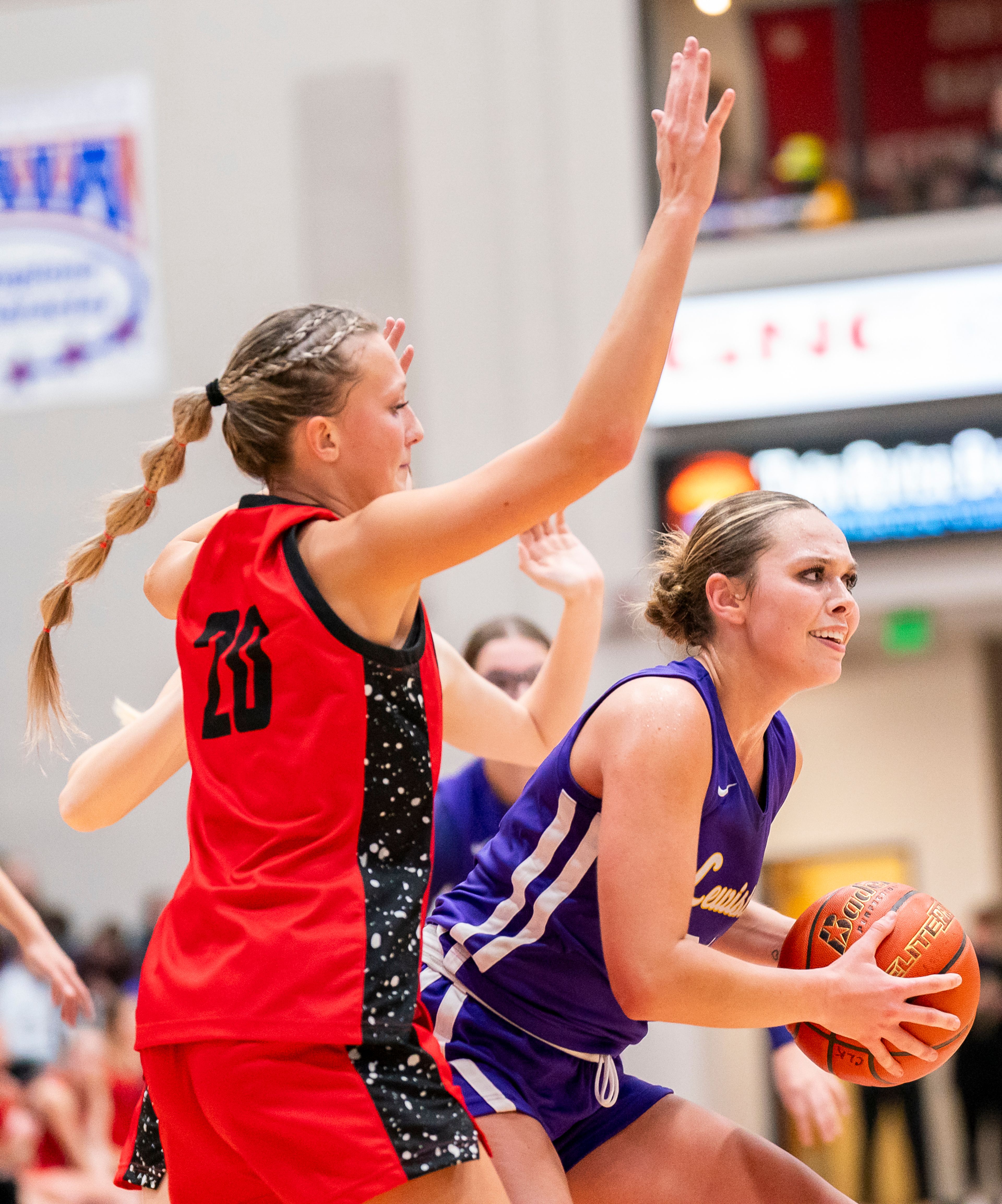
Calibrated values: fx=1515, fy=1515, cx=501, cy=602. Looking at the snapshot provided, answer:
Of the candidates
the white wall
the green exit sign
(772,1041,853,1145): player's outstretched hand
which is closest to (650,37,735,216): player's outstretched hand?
(772,1041,853,1145): player's outstretched hand

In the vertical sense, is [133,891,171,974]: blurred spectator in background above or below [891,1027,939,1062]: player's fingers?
below

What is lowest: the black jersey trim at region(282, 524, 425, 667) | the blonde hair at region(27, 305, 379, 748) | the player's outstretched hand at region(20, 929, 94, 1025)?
the player's outstretched hand at region(20, 929, 94, 1025)

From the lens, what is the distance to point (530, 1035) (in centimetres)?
244

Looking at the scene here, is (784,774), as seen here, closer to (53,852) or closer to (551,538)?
(551,538)

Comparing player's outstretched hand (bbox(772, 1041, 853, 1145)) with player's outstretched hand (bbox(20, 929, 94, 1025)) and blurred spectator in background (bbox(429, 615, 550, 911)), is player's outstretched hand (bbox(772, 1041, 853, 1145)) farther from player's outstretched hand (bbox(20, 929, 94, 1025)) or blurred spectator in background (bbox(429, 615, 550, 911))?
player's outstretched hand (bbox(20, 929, 94, 1025))

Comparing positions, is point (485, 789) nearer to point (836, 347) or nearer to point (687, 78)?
point (687, 78)

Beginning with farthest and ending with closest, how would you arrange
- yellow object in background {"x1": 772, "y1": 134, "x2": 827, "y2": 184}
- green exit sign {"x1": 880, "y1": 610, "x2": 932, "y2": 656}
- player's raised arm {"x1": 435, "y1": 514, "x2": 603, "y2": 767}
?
yellow object in background {"x1": 772, "y1": 134, "x2": 827, "y2": 184} < green exit sign {"x1": 880, "y1": 610, "x2": 932, "y2": 656} < player's raised arm {"x1": 435, "y1": 514, "x2": 603, "y2": 767}

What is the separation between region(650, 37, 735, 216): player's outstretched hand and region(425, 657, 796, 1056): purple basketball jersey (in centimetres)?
71

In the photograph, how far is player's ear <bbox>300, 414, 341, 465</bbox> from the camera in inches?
79.7

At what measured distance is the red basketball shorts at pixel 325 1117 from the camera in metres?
1.81

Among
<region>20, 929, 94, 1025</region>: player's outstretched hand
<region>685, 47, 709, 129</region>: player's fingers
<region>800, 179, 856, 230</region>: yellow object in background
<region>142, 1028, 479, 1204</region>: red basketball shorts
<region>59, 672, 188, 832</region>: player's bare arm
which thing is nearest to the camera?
<region>142, 1028, 479, 1204</region>: red basketball shorts

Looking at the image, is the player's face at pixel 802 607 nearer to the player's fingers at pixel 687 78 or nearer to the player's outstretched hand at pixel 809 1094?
the player's fingers at pixel 687 78

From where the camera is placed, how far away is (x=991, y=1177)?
27.5ft

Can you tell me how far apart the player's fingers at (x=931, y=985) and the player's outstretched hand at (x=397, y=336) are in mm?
1167
